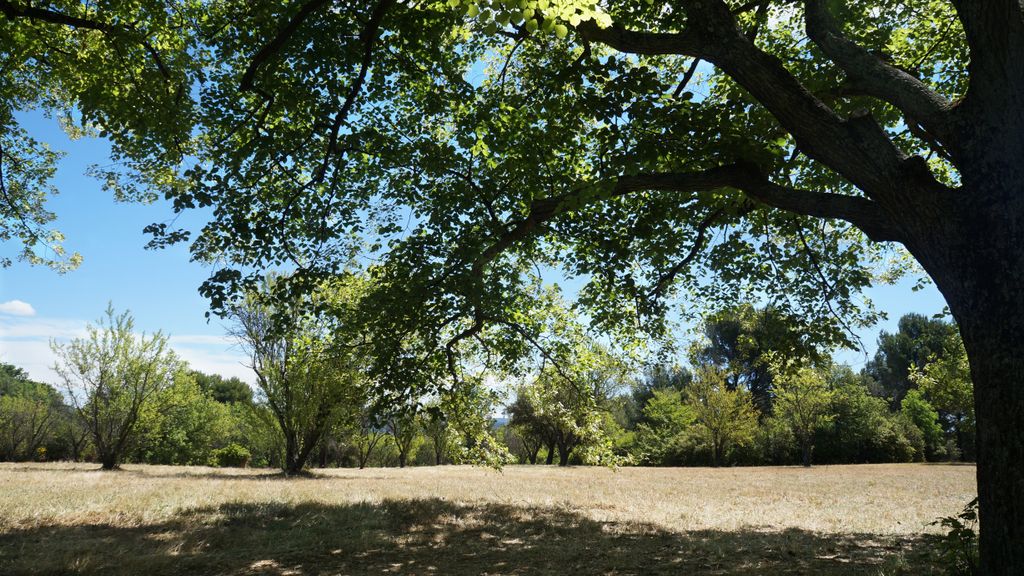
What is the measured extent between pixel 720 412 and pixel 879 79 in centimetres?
3697

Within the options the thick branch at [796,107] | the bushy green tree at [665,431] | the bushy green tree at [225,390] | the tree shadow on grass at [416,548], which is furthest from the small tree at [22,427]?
the thick branch at [796,107]

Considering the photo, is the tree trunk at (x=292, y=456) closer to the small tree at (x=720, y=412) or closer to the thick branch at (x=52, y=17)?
the thick branch at (x=52, y=17)

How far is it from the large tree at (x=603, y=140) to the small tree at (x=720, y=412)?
27.4 metres

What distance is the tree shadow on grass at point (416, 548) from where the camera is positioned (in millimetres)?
6711

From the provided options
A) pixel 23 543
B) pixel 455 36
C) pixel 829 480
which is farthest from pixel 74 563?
pixel 829 480

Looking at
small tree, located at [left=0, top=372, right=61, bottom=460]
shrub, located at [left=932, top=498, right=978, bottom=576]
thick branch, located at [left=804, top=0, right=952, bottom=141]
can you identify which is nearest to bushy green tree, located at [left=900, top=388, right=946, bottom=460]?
shrub, located at [left=932, top=498, right=978, bottom=576]

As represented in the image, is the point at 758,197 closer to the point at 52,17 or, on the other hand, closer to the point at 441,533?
the point at 441,533

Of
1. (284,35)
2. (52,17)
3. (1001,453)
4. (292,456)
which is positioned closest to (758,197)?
(1001,453)

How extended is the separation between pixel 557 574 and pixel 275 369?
19.0m

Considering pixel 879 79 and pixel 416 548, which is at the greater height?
pixel 879 79

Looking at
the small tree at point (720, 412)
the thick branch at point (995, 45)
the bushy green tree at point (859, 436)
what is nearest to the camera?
the thick branch at point (995, 45)

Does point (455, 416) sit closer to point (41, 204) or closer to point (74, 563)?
point (74, 563)

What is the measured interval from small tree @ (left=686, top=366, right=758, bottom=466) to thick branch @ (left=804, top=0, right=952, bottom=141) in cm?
3565

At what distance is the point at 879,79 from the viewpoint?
221 inches
